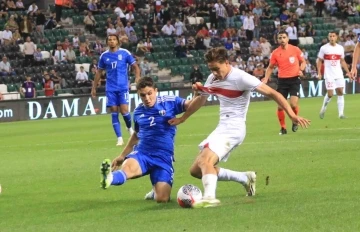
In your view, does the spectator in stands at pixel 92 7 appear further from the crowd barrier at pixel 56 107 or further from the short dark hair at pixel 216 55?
the short dark hair at pixel 216 55

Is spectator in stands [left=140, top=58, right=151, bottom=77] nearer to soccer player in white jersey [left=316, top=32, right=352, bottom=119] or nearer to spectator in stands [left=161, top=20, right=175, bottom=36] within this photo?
spectator in stands [left=161, top=20, right=175, bottom=36]

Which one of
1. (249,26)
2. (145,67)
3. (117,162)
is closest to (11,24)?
(145,67)

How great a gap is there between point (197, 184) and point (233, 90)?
219 centimetres

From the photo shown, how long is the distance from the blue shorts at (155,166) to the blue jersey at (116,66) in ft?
28.3

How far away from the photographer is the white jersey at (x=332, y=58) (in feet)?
78.2

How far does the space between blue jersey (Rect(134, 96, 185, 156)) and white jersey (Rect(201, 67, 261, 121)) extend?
1.97ft

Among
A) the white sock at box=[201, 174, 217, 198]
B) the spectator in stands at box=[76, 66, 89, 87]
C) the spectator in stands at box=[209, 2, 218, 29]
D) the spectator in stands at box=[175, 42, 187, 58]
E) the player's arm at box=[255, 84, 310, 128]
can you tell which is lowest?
the spectator in stands at box=[76, 66, 89, 87]

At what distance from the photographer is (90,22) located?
128ft

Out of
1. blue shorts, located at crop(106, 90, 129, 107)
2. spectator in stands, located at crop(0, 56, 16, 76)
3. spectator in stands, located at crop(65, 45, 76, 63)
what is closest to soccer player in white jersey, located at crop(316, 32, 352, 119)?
blue shorts, located at crop(106, 90, 129, 107)

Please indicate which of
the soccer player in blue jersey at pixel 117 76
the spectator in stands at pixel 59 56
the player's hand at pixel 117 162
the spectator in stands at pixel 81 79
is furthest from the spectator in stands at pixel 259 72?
the player's hand at pixel 117 162

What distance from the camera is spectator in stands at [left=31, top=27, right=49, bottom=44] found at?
36.5m

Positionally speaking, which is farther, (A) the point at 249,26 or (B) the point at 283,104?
(A) the point at 249,26

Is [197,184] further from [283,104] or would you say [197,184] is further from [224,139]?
[283,104]

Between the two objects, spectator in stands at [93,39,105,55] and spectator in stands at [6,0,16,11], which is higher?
spectator in stands at [6,0,16,11]
